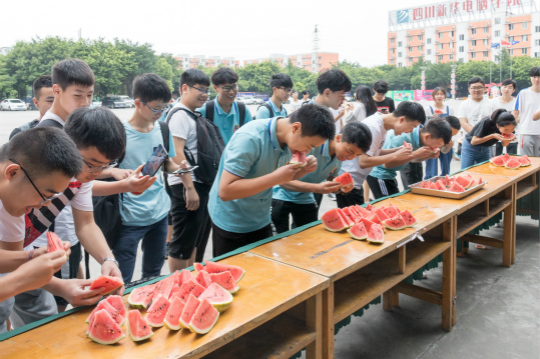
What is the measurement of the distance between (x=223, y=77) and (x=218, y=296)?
2902 millimetres

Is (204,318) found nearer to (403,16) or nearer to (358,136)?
(358,136)

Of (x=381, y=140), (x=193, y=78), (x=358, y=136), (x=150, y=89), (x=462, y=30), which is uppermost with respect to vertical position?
(x=462, y=30)

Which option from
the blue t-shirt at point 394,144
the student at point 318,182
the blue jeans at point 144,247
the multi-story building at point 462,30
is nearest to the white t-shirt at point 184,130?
the blue jeans at point 144,247

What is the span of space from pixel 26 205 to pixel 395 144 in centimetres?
408

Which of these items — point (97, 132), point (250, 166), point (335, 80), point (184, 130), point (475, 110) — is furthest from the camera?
point (475, 110)

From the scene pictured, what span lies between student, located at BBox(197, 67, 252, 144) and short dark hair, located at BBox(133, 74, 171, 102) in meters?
1.13

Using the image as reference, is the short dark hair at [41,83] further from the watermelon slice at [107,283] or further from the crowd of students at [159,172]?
the watermelon slice at [107,283]

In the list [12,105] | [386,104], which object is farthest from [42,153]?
[12,105]

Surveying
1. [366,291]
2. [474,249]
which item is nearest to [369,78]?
[474,249]

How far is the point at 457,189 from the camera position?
3828mm

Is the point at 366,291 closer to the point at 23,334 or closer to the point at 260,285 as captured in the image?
the point at 260,285

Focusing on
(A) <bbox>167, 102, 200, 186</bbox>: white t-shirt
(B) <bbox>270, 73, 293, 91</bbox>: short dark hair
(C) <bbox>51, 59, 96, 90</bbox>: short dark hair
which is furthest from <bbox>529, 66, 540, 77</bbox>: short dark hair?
(C) <bbox>51, 59, 96, 90</bbox>: short dark hair

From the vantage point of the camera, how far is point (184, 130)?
379 cm

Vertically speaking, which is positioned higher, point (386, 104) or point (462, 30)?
point (462, 30)
